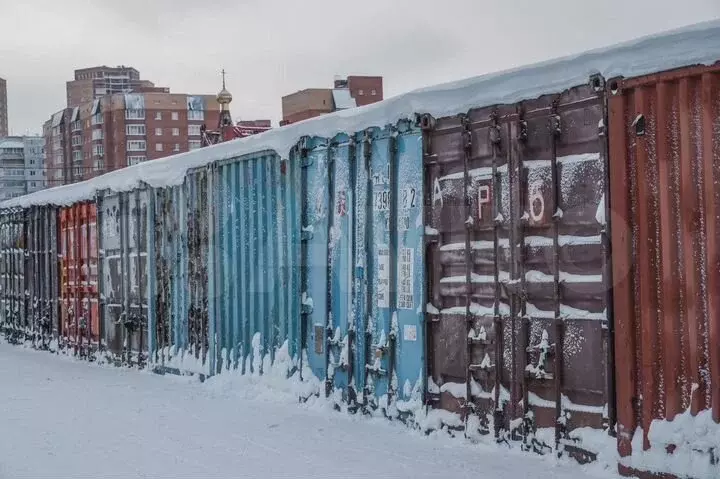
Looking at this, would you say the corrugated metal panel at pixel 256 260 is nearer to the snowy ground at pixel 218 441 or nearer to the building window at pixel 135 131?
the snowy ground at pixel 218 441

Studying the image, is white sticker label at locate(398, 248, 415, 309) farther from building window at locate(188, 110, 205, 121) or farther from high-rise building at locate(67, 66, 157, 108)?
high-rise building at locate(67, 66, 157, 108)

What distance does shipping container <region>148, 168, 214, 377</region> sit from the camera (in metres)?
12.7

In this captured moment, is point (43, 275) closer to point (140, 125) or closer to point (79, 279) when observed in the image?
point (79, 279)

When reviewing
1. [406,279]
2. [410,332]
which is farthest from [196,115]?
[410,332]

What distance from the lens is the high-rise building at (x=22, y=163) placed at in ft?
388

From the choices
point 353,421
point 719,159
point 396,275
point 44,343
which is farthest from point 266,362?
point 44,343

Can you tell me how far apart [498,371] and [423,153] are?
219 cm

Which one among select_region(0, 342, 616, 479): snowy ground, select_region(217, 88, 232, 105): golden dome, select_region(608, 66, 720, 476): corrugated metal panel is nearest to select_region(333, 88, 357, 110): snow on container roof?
select_region(217, 88, 232, 105): golden dome

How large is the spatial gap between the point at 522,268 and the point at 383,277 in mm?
2037

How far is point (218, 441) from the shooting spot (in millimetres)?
8453

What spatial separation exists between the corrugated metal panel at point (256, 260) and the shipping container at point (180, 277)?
449 mm

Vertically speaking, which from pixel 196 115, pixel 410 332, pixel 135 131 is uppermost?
pixel 196 115

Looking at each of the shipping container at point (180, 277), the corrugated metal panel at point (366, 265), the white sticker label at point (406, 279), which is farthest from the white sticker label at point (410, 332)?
the shipping container at point (180, 277)

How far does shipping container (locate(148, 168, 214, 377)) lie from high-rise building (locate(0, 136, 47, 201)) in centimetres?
10854
